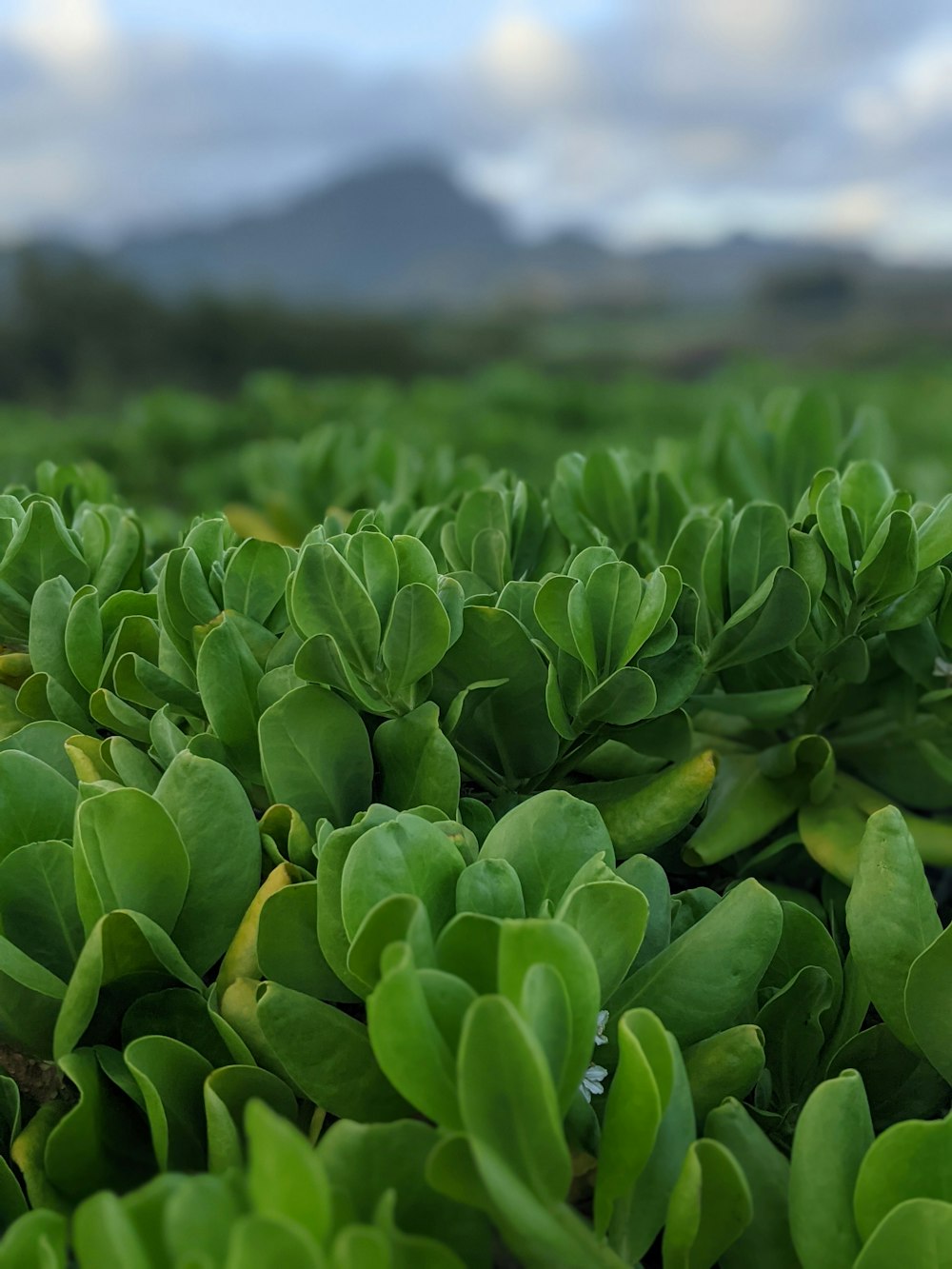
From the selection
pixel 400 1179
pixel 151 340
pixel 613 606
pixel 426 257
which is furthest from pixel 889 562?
pixel 426 257

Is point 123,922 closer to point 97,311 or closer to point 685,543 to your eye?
point 685,543

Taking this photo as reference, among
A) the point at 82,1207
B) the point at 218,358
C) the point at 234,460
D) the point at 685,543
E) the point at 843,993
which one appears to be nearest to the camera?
the point at 82,1207

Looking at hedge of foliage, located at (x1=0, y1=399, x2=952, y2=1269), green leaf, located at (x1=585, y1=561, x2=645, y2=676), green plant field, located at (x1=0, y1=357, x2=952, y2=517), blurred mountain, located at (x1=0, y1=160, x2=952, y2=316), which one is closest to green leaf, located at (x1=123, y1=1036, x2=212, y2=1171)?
hedge of foliage, located at (x1=0, y1=399, x2=952, y2=1269)

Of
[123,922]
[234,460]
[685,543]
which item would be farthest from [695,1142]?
[234,460]

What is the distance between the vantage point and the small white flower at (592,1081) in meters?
0.53

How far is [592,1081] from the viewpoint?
536mm

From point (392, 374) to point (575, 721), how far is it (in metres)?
12.4

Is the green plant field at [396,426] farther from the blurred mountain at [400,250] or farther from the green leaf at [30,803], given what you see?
the blurred mountain at [400,250]

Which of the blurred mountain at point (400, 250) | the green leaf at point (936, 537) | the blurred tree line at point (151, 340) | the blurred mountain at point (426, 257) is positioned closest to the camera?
the green leaf at point (936, 537)

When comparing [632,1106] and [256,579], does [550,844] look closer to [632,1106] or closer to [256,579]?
[632,1106]

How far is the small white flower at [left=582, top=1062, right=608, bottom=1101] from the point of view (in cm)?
53

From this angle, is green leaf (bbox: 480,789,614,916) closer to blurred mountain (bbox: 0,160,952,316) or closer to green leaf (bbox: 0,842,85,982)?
green leaf (bbox: 0,842,85,982)

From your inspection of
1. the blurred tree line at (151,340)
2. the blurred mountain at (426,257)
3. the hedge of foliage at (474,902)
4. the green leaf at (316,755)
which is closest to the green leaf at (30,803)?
the hedge of foliage at (474,902)

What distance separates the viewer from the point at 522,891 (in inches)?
22.4
